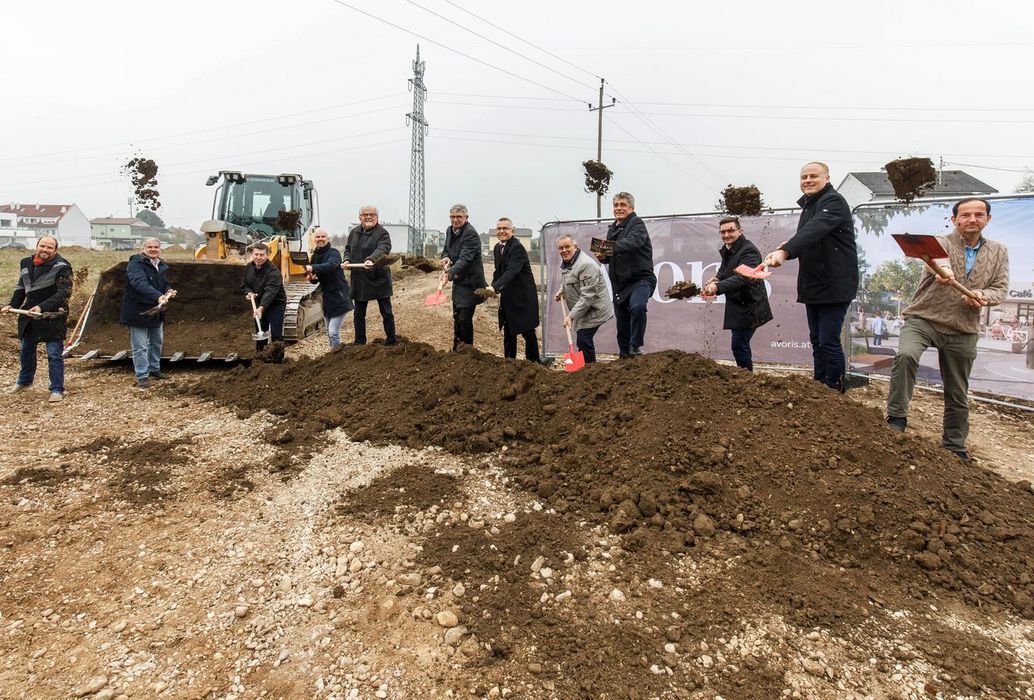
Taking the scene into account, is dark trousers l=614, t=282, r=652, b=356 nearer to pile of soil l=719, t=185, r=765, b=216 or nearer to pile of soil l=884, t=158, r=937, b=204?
pile of soil l=719, t=185, r=765, b=216

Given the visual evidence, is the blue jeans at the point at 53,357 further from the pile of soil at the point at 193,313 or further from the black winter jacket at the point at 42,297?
the pile of soil at the point at 193,313

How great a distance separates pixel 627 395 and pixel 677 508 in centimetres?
108

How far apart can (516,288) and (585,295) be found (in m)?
0.89

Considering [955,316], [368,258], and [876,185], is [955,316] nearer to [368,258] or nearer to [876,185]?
[368,258]

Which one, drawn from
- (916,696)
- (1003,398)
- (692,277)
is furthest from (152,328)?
(1003,398)

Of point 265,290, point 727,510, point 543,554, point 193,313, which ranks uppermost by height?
point 265,290

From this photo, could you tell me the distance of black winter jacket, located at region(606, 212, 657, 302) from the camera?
18.2ft

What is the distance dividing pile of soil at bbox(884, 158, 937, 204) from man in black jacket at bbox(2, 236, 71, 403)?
12784 millimetres

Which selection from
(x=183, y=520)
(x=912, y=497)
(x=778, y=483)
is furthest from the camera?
(x=183, y=520)

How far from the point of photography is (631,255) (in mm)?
5633

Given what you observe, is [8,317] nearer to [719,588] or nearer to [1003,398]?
[719,588]

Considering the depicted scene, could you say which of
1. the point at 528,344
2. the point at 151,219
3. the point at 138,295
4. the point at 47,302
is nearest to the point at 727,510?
the point at 528,344

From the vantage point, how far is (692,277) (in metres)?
6.95

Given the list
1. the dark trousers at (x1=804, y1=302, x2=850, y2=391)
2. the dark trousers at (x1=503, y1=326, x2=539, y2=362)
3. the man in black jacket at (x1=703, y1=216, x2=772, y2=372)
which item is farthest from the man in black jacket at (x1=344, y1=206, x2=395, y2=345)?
the dark trousers at (x1=804, y1=302, x2=850, y2=391)
